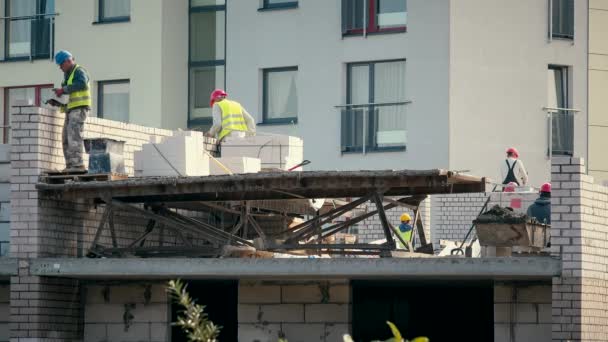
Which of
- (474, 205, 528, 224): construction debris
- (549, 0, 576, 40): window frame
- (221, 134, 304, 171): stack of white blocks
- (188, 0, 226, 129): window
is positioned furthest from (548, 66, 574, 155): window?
(474, 205, 528, 224): construction debris

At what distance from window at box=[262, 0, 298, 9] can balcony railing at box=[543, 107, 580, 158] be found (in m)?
6.17

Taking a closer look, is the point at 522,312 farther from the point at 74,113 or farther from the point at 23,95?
the point at 23,95

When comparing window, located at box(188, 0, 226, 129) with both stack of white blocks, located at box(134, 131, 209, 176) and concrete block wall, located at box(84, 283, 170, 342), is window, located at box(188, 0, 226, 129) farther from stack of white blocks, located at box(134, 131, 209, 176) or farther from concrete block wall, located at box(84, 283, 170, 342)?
stack of white blocks, located at box(134, 131, 209, 176)

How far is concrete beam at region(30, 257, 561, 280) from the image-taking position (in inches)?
1006

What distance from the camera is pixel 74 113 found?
27250 millimetres

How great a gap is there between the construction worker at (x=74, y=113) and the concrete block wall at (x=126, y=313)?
2433mm

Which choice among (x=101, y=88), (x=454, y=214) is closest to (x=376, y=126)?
(x=454, y=214)

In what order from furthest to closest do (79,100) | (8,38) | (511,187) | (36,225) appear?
(8,38)
(511,187)
(36,225)
(79,100)

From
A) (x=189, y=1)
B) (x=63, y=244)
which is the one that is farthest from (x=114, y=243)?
(x=189, y=1)

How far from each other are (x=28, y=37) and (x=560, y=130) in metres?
12.9

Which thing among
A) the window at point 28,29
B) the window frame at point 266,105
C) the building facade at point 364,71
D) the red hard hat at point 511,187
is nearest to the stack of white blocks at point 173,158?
the red hard hat at point 511,187

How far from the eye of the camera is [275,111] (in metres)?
43.2

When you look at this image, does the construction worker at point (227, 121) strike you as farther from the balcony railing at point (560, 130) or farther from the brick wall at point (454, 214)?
the balcony railing at point (560, 130)

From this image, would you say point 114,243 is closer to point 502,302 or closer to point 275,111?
point 502,302
